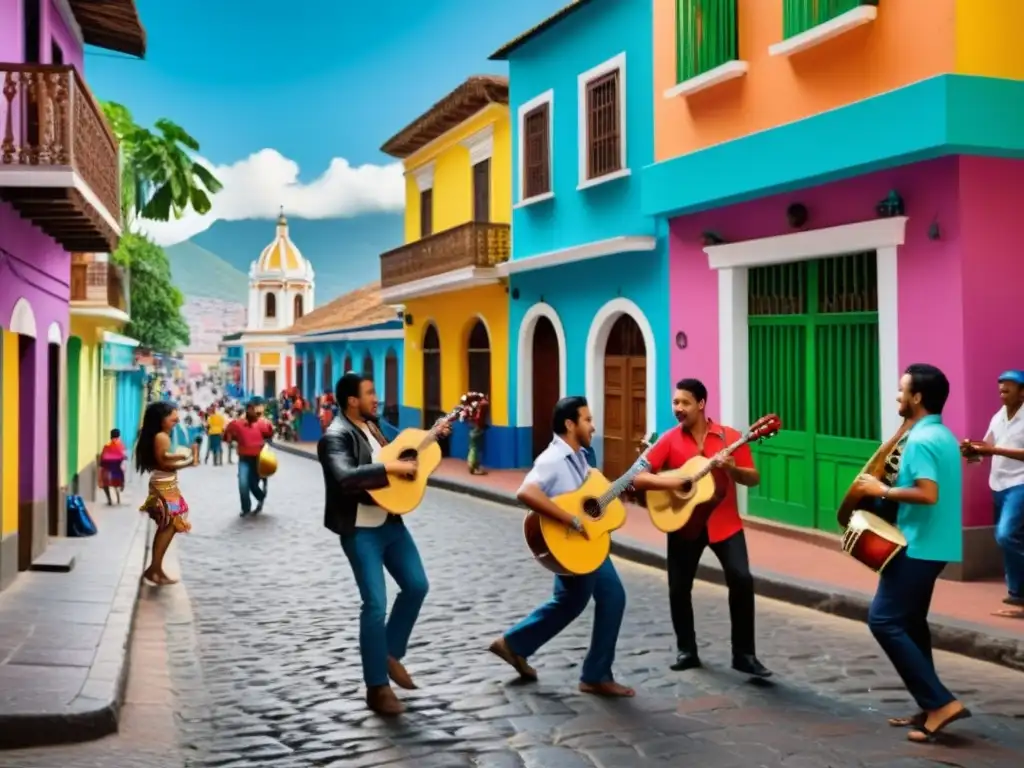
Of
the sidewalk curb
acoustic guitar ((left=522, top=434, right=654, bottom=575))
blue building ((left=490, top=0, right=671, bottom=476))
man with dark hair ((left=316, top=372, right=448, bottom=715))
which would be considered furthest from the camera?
blue building ((left=490, top=0, right=671, bottom=476))

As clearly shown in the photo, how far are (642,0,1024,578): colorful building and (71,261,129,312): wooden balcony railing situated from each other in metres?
10.00

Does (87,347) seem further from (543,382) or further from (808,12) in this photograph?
(808,12)

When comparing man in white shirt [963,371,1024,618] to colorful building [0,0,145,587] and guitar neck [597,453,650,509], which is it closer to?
guitar neck [597,453,650,509]

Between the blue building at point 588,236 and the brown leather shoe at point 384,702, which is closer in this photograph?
the brown leather shoe at point 384,702

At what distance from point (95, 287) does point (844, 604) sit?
14947 millimetres

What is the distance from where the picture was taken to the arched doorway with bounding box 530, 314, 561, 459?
20.4m

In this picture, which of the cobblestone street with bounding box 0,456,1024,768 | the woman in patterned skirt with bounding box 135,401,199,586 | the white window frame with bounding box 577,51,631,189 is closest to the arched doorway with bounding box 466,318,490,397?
the white window frame with bounding box 577,51,631,189

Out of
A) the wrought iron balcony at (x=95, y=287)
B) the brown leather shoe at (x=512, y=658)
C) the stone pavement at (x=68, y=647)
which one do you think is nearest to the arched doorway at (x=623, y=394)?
the stone pavement at (x=68, y=647)

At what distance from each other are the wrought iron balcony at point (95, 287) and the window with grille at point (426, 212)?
777cm

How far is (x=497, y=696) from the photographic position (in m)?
6.28

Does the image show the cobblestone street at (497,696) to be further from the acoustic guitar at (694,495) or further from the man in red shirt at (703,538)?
the acoustic guitar at (694,495)

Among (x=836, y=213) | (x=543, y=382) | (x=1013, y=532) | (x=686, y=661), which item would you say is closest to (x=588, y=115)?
(x=543, y=382)

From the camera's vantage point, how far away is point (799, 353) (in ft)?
40.5

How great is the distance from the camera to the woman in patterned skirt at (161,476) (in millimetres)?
10023
